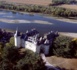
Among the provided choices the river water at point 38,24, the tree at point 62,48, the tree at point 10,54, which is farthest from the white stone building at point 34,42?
the river water at point 38,24

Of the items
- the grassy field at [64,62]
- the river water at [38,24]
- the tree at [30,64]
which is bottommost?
the grassy field at [64,62]

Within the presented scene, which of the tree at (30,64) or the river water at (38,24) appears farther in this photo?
the river water at (38,24)

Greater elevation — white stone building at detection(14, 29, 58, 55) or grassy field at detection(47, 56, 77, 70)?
white stone building at detection(14, 29, 58, 55)

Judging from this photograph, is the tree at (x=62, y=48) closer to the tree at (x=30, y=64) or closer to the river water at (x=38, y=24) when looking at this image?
the tree at (x=30, y=64)

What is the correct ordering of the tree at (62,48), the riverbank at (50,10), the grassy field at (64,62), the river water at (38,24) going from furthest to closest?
the riverbank at (50,10) → the river water at (38,24) → the tree at (62,48) → the grassy field at (64,62)

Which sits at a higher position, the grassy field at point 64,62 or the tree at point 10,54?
the tree at point 10,54

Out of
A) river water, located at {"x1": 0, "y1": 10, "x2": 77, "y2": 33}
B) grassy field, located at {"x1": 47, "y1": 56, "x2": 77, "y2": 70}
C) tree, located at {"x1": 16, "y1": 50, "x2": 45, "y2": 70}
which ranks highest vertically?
tree, located at {"x1": 16, "y1": 50, "x2": 45, "y2": 70}

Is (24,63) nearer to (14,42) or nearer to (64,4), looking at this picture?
(14,42)

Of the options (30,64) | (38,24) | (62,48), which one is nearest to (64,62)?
(62,48)

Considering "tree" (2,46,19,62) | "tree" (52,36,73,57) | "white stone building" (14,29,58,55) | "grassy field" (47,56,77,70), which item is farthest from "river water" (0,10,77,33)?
"tree" (2,46,19,62)

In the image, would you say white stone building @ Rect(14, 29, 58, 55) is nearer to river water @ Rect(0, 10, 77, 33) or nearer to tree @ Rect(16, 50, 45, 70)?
tree @ Rect(16, 50, 45, 70)
